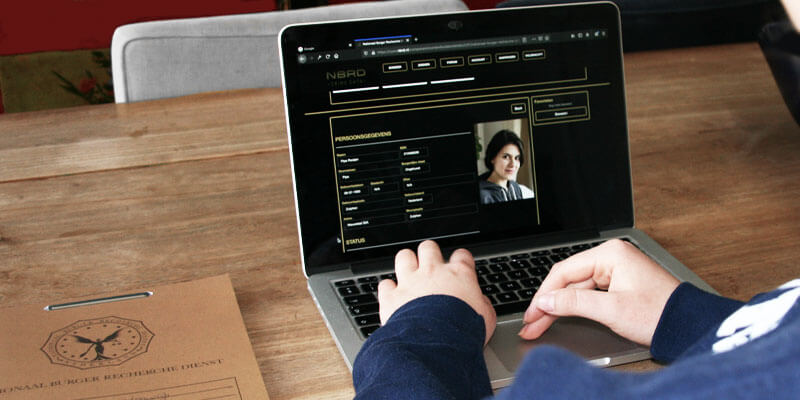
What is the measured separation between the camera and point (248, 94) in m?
1.38

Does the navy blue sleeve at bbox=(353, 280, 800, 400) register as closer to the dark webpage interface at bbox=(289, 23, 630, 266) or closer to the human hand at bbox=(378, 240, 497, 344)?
the human hand at bbox=(378, 240, 497, 344)

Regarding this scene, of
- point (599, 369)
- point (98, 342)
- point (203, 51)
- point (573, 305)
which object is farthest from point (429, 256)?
point (203, 51)

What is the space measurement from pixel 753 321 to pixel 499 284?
15.0 inches

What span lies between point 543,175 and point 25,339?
1.81 ft

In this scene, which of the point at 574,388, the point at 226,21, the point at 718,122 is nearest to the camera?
the point at 574,388

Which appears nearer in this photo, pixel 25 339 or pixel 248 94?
pixel 25 339

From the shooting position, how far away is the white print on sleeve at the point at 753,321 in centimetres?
41

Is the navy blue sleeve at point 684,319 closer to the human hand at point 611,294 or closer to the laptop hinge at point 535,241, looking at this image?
the human hand at point 611,294

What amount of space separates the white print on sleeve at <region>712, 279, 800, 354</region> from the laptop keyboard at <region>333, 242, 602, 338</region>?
0.33 metres

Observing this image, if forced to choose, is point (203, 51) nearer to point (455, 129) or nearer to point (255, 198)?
point (255, 198)

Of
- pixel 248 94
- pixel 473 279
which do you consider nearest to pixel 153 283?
pixel 473 279

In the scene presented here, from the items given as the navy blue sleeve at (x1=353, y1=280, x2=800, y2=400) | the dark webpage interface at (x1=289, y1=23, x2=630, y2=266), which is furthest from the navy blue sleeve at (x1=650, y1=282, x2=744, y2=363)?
the dark webpage interface at (x1=289, y1=23, x2=630, y2=266)

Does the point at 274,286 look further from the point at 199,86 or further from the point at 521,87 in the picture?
the point at 199,86

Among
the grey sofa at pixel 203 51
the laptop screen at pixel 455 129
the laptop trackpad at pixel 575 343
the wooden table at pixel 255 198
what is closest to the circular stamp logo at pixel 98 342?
the wooden table at pixel 255 198
